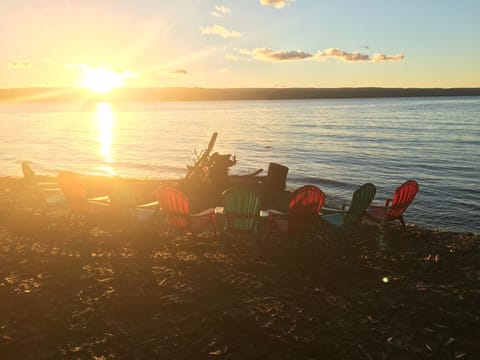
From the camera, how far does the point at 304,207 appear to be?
25.6ft

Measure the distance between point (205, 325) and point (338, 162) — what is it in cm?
2460

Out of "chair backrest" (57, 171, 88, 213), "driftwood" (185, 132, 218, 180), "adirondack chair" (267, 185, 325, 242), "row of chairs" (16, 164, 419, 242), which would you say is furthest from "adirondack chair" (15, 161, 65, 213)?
"adirondack chair" (267, 185, 325, 242)

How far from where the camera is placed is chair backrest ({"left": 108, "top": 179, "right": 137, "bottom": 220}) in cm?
880

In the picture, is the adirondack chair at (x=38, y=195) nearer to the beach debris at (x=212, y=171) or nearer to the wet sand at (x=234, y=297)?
the wet sand at (x=234, y=297)

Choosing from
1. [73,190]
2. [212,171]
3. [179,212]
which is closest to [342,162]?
[212,171]

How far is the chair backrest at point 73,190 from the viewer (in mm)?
9461

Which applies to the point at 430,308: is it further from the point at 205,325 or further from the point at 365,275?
the point at 205,325

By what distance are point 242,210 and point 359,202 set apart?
249 cm

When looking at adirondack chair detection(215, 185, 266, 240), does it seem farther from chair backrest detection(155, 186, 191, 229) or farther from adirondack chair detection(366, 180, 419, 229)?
adirondack chair detection(366, 180, 419, 229)

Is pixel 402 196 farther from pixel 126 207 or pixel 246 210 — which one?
pixel 126 207

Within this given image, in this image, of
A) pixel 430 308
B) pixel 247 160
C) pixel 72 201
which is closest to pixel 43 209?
pixel 72 201

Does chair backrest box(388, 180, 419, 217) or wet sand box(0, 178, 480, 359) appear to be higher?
chair backrest box(388, 180, 419, 217)

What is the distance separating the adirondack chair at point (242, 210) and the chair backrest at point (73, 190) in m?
3.74

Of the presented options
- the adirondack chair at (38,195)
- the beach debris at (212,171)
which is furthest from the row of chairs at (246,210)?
the beach debris at (212,171)
